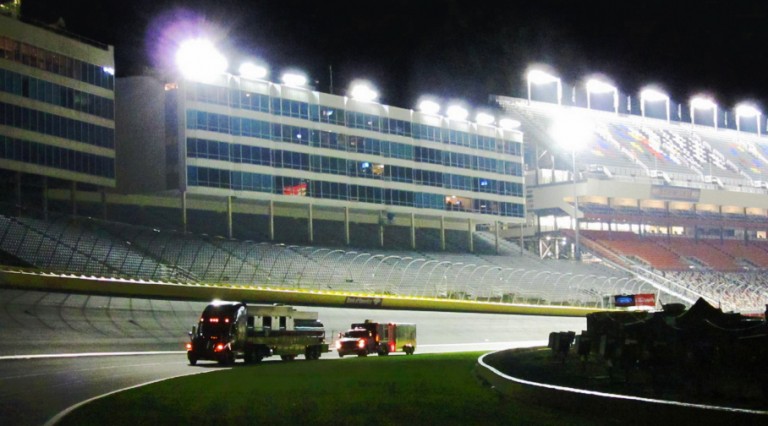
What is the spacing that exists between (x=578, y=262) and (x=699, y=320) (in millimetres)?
72756

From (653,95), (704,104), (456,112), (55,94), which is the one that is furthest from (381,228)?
(704,104)

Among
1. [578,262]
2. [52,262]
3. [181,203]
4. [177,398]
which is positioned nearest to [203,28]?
[181,203]

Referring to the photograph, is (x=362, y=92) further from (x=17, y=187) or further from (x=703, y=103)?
(x=703, y=103)

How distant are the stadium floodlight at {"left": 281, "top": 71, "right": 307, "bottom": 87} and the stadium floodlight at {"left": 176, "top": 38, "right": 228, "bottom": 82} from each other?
23.4 feet

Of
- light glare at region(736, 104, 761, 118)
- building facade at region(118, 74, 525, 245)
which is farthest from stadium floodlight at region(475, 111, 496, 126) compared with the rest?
light glare at region(736, 104, 761, 118)

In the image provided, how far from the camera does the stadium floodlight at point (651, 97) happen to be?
419 ft

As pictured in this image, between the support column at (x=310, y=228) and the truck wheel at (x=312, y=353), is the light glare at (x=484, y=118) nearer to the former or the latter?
the support column at (x=310, y=228)

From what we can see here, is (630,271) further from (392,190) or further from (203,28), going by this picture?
(203,28)

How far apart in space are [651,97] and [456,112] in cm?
5221

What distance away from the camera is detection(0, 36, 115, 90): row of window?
186 ft

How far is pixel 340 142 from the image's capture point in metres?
78.8

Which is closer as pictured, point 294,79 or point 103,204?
point 103,204

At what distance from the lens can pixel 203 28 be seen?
71312 millimetres

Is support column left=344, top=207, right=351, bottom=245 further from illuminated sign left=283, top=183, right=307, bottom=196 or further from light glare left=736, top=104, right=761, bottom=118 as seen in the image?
light glare left=736, top=104, right=761, bottom=118
